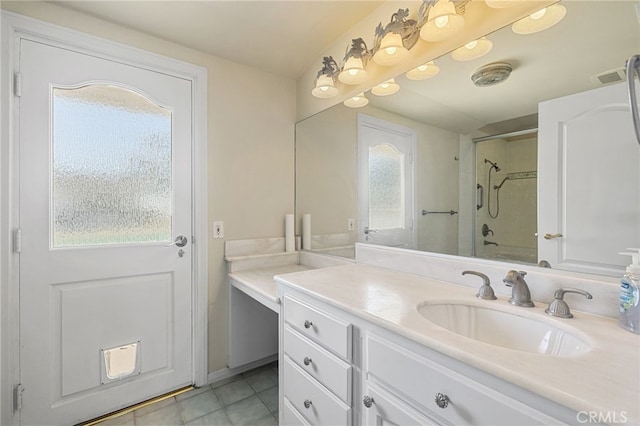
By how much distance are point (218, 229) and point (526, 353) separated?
1818 millimetres

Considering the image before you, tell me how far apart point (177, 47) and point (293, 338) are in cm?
192

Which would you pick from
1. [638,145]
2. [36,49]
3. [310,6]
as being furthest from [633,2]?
[36,49]

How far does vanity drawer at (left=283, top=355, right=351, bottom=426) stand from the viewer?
1.06 m

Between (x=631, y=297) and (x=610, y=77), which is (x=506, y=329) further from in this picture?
(x=610, y=77)

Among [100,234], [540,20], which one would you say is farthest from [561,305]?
[100,234]

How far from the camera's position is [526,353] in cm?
67

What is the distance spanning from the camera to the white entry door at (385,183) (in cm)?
157

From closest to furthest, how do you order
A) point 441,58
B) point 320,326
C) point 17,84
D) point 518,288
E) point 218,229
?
point 518,288, point 320,326, point 441,58, point 17,84, point 218,229

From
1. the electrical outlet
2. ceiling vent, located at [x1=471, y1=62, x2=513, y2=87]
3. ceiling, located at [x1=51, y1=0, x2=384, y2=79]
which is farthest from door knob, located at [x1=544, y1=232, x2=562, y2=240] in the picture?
the electrical outlet

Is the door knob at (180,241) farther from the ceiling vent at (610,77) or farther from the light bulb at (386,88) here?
the ceiling vent at (610,77)

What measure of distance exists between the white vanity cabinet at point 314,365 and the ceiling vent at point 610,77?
1.13m

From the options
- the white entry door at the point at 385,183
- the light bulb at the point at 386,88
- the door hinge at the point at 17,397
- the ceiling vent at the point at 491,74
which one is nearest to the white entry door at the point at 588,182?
the ceiling vent at the point at 491,74

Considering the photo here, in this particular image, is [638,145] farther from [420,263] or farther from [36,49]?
[36,49]

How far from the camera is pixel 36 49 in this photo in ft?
4.86
